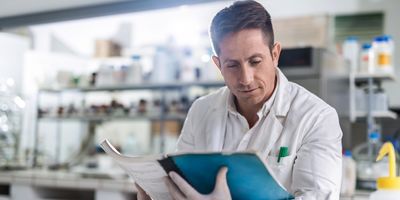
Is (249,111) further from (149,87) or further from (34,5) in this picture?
(149,87)

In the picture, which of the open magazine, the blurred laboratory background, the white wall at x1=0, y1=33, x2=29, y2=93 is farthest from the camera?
the white wall at x1=0, y1=33, x2=29, y2=93

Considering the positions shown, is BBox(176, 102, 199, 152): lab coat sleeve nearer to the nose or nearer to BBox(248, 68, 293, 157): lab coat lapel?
BBox(248, 68, 293, 157): lab coat lapel

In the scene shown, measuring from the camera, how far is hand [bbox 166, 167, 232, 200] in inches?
37.3

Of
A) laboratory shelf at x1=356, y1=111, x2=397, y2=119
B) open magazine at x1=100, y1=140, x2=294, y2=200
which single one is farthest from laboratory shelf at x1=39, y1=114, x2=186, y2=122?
open magazine at x1=100, y1=140, x2=294, y2=200

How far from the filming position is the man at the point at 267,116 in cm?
114

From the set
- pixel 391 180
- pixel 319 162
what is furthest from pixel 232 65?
pixel 391 180

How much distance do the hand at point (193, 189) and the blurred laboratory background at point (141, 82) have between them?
95 centimetres

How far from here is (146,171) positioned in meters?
1.04

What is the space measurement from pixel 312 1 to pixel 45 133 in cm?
334

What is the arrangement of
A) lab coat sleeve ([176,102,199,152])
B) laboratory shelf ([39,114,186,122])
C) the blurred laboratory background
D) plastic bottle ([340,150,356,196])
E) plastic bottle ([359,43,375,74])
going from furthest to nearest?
laboratory shelf ([39,114,186,122])
plastic bottle ([359,43,375,74])
the blurred laboratory background
plastic bottle ([340,150,356,196])
lab coat sleeve ([176,102,199,152])

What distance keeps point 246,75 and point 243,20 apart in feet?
0.46

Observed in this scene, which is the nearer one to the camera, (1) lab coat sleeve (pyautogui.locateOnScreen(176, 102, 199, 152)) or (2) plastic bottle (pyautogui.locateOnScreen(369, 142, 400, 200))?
(2) plastic bottle (pyautogui.locateOnScreen(369, 142, 400, 200))

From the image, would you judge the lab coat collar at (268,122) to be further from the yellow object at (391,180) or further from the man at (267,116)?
the yellow object at (391,180)

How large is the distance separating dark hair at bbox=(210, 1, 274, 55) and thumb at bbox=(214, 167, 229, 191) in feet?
1.27
